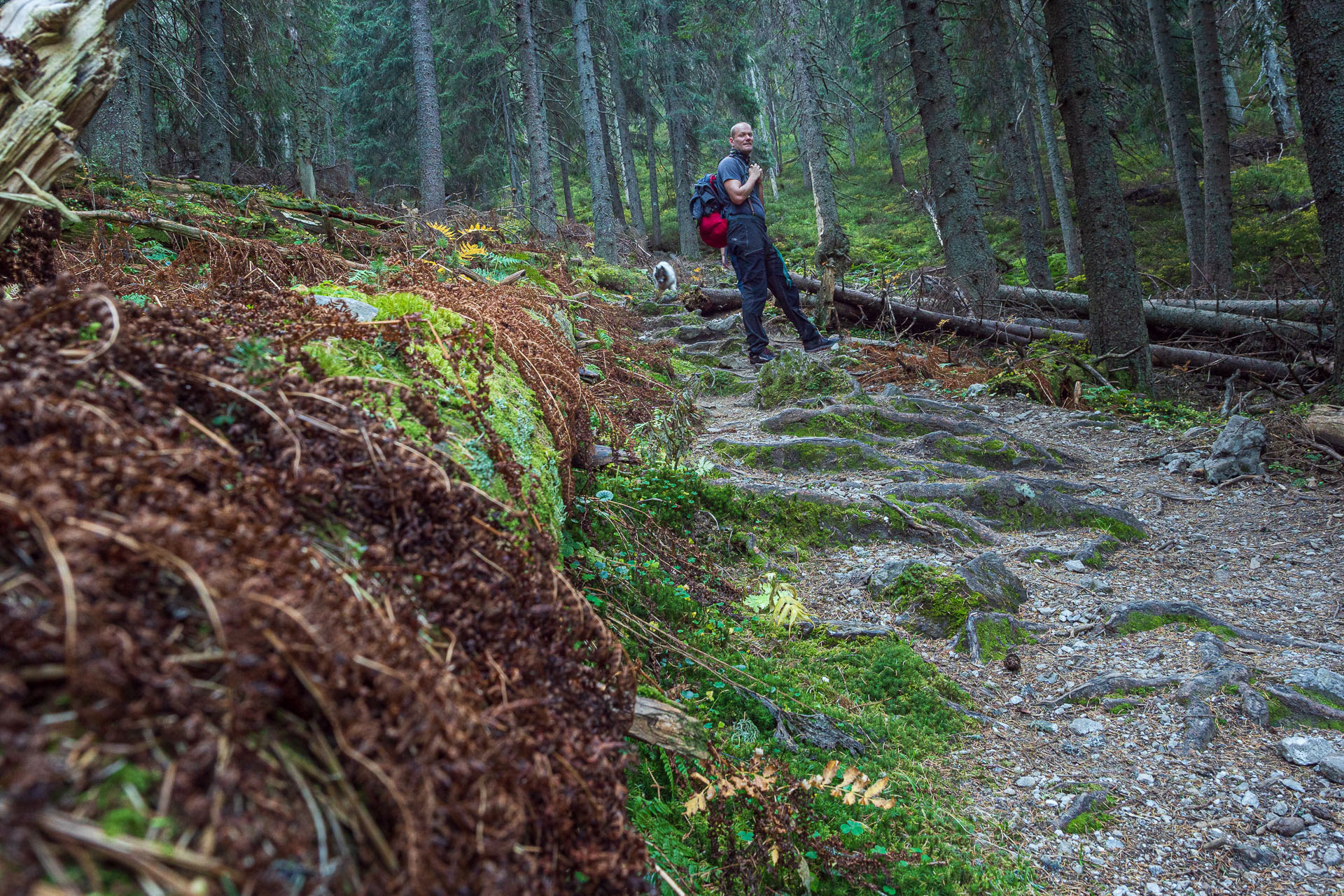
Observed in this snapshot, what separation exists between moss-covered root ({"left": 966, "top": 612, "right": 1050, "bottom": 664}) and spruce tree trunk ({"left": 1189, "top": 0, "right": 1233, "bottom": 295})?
40.0 ft

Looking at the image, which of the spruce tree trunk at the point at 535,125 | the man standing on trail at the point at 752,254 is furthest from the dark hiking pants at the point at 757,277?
the spruce tree trunk at the point at 535,125

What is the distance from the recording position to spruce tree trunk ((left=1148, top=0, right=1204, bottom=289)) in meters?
14.5

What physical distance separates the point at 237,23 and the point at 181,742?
1707cm

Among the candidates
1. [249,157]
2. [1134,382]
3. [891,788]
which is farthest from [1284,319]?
[249,157]

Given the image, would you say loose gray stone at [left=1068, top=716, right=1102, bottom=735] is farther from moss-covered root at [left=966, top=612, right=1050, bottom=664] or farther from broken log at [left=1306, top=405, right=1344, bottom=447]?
broken log at [left=1306, top=405, right=1344, bottom=447]

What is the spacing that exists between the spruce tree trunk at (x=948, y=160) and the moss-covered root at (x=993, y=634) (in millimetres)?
8159

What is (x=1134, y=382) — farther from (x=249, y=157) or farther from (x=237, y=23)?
(x=249, y=157)

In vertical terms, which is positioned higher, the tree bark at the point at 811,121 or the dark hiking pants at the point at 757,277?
the tree bark at the point at 811,121

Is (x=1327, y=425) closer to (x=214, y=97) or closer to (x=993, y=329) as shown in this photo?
(x=993, y=329)

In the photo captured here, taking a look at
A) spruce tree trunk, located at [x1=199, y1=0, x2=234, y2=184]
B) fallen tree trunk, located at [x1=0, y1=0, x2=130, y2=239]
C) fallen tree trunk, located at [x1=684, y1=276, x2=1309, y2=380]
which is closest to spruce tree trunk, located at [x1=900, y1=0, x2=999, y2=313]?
fallen tree trunk, located at [x1=684, y1=276, x2=1309, y2=380]

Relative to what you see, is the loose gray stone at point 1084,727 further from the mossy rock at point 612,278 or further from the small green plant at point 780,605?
the mossy rock at point 612,278

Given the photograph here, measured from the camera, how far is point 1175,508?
5867 mm

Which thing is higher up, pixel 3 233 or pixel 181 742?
pixel 3 233

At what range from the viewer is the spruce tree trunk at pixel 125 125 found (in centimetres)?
880
